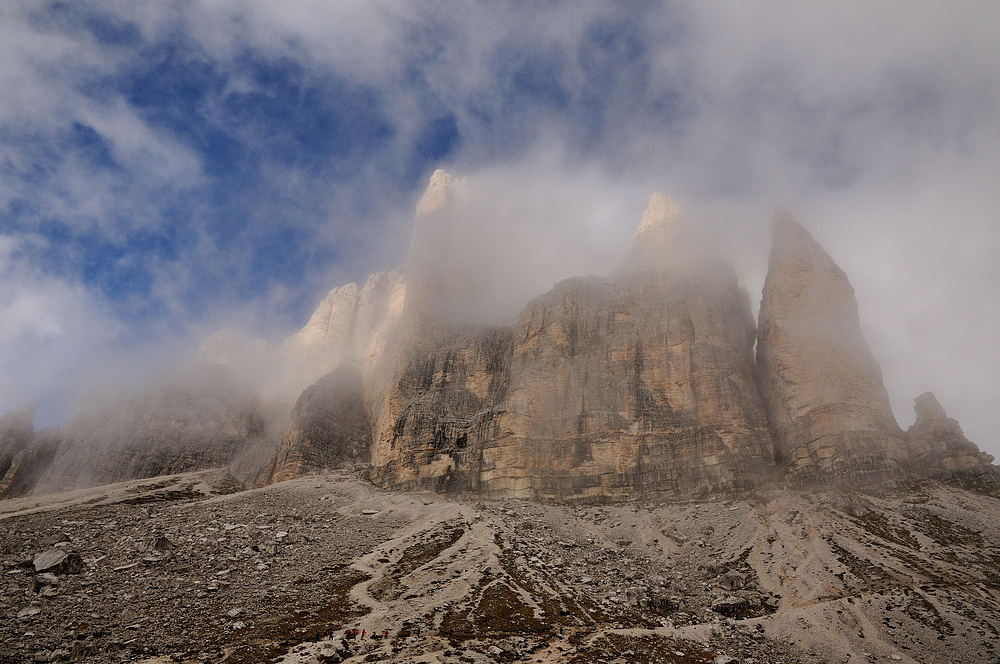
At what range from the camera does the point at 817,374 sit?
67.6m

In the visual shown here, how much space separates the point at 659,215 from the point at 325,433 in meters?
77.0

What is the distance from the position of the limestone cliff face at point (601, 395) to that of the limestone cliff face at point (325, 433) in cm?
1099

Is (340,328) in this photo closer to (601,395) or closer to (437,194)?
(437,194)

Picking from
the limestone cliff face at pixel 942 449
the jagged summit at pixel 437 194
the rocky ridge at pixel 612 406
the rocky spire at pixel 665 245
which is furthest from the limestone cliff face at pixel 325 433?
the limestone cliff face at pixel 942 449

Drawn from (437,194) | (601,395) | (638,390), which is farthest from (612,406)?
(437,194)

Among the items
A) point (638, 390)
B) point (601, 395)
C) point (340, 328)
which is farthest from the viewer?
point (340, 328)

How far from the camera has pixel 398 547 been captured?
53.5 meters

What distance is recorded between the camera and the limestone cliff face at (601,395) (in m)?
69.9

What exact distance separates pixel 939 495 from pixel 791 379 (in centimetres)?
2126

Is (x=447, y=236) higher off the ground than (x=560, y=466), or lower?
higher

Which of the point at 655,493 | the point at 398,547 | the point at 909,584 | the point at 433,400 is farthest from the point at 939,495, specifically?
the point at 433,400

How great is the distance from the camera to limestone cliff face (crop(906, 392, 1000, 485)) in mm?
54969

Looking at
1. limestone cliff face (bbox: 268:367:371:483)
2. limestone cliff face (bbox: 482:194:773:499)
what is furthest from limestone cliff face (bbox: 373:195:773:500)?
limestone cliff face (bbox: 268:367:371:483)

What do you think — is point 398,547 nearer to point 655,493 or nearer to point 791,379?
point 655,493
